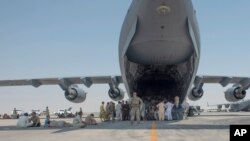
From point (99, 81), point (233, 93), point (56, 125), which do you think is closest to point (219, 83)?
point (233, 93)

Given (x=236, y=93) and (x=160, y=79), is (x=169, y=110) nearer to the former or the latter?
(x=160, y=79)

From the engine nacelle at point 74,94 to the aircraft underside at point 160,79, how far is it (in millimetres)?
8940

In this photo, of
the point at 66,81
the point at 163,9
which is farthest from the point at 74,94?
the point at 163,9

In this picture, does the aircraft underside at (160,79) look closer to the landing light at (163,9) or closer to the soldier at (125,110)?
the soldier at (125,110)

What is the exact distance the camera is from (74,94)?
1283 inches

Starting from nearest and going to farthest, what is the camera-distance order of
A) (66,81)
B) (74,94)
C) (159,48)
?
1. (159,48)
2. (74,94)
3. (66,81)

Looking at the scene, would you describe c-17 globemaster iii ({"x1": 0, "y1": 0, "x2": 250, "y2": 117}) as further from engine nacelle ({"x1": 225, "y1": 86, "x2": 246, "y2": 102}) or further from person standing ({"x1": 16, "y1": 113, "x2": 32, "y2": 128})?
engine nacelle ({"x1": 225, "y1": 86, "x2": 246, "y2": 102})

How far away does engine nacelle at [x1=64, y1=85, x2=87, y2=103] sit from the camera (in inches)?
1284

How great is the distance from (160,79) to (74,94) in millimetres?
10464

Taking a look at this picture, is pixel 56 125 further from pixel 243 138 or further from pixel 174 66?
pixel 243 138

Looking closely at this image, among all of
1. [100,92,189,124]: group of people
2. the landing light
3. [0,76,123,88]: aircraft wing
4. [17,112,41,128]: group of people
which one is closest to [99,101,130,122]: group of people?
[100,92,189,124]: group of people

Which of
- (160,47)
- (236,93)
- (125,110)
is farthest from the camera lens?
(236,93)

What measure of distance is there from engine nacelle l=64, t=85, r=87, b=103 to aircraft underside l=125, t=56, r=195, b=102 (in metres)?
8.94

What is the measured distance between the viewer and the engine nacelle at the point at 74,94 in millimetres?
32625
